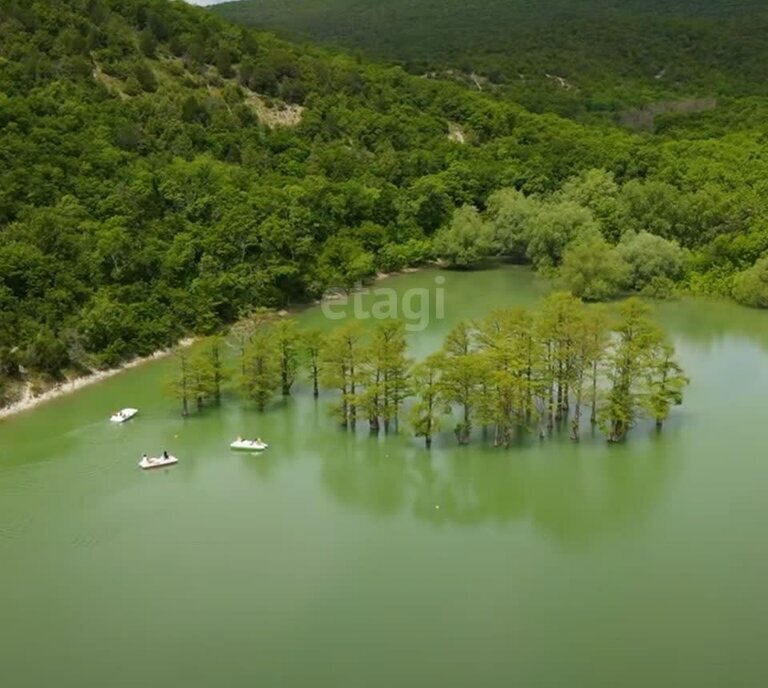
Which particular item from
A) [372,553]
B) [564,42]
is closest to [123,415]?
[372,553]

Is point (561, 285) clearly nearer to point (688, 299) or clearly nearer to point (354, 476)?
point (688, 299)

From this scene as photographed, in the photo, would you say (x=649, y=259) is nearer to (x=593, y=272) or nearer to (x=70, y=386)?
(x=593, y=272)

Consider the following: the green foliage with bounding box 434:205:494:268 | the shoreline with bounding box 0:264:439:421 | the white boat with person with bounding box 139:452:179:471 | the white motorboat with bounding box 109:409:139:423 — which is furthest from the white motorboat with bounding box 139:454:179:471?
the green foliage with bounding box 434:205:494:268

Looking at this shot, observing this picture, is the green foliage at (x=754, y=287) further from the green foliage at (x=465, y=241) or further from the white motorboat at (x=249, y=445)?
the white motorboat at (x=249, y=445)

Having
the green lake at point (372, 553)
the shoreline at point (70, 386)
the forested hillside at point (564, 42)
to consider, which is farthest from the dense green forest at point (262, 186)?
the forested hillside at point (564, 42)

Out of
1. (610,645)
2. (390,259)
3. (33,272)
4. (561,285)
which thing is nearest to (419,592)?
(610,645)

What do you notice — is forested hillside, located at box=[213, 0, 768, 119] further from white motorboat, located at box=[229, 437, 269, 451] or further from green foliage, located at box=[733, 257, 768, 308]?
white motorboat, located at box=[229, 437, 269, 451]

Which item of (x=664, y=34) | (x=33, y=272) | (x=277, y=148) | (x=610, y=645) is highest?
(x=664, y=34)
